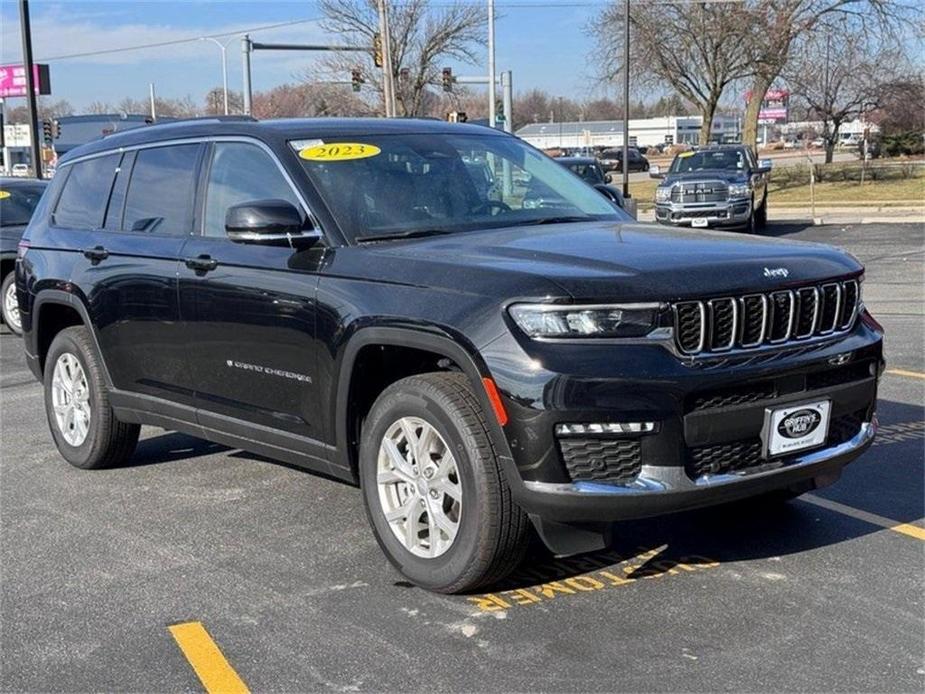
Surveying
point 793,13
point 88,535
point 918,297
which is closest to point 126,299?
point 88,535

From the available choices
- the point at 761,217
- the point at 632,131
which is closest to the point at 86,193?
the point at 761,217

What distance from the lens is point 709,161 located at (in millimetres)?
23438

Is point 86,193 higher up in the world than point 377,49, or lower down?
lower down

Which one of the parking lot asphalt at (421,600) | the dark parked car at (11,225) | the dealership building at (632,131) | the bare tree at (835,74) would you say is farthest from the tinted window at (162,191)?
the dealership building at (632,131)

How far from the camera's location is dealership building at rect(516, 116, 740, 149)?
101 meters

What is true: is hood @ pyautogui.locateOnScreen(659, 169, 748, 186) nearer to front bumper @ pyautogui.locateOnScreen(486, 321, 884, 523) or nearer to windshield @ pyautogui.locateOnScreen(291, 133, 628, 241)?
windshield @ pyautogui.locateOnScreen(291, 133, 628, 241)

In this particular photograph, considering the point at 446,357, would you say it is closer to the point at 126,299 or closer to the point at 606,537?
the point at 606,537

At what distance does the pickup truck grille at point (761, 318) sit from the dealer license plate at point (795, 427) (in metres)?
0.26

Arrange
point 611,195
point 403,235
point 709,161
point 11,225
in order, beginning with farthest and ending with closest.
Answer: point 709,161 < point 11,225 < point 611,195 < point 403,235

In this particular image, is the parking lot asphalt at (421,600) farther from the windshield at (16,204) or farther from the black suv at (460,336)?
the windshield at (16,204)

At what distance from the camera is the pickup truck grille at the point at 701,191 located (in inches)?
837

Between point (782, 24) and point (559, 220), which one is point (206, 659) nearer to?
point (559, 220)

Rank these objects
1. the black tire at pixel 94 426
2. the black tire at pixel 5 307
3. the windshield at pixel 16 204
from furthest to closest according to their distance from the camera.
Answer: the windshield at pixel 16 204
the black tire at pixel 5 307
the black tire at pixel 94 426

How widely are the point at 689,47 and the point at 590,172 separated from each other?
1670cm
